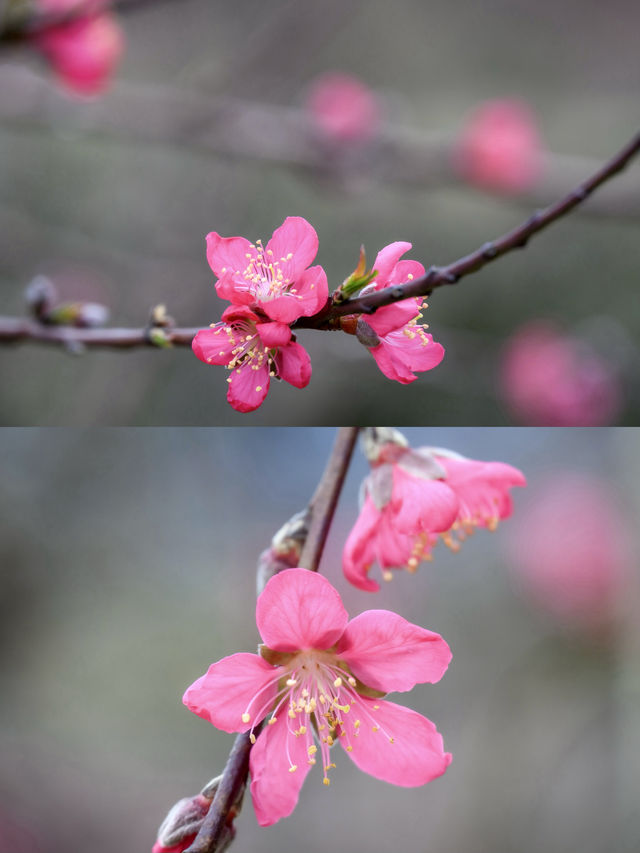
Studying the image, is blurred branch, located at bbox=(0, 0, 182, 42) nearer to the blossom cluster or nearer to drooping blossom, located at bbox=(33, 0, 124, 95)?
drooping blossom, located at bbox=(33, 0, 124, 95)

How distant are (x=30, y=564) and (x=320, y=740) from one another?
2.08 meters

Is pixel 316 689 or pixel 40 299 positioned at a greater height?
pixel 40 299

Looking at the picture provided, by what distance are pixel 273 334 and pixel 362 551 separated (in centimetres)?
28

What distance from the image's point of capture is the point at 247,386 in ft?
1.47

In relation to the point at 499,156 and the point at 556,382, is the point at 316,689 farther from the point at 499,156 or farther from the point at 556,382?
the point at 499,156

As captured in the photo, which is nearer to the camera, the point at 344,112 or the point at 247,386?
the point at 247,386

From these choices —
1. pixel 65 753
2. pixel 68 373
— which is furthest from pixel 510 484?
pixel 65 753

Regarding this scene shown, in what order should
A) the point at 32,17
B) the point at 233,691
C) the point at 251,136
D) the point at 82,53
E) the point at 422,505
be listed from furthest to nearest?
the point at 251,136, the point at 82,53, the point at 32,17, the point at 422,505, the point at 233,691

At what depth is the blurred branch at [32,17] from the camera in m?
0.91

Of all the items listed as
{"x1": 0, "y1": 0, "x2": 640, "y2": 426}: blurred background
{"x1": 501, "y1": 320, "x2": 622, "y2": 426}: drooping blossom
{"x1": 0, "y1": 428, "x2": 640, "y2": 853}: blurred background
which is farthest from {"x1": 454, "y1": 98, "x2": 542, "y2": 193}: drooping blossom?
{"x1": 0, "y1": 428, "x2": 640, "y2": 853}: blurred background

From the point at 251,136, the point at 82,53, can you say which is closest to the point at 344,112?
the point at 251,136

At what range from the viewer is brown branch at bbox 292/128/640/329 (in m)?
→ 0.40

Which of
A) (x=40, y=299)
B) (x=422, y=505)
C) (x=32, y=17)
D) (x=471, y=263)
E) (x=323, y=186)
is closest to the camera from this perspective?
(x=471, y=263)

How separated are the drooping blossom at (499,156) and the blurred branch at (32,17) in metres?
1.23
